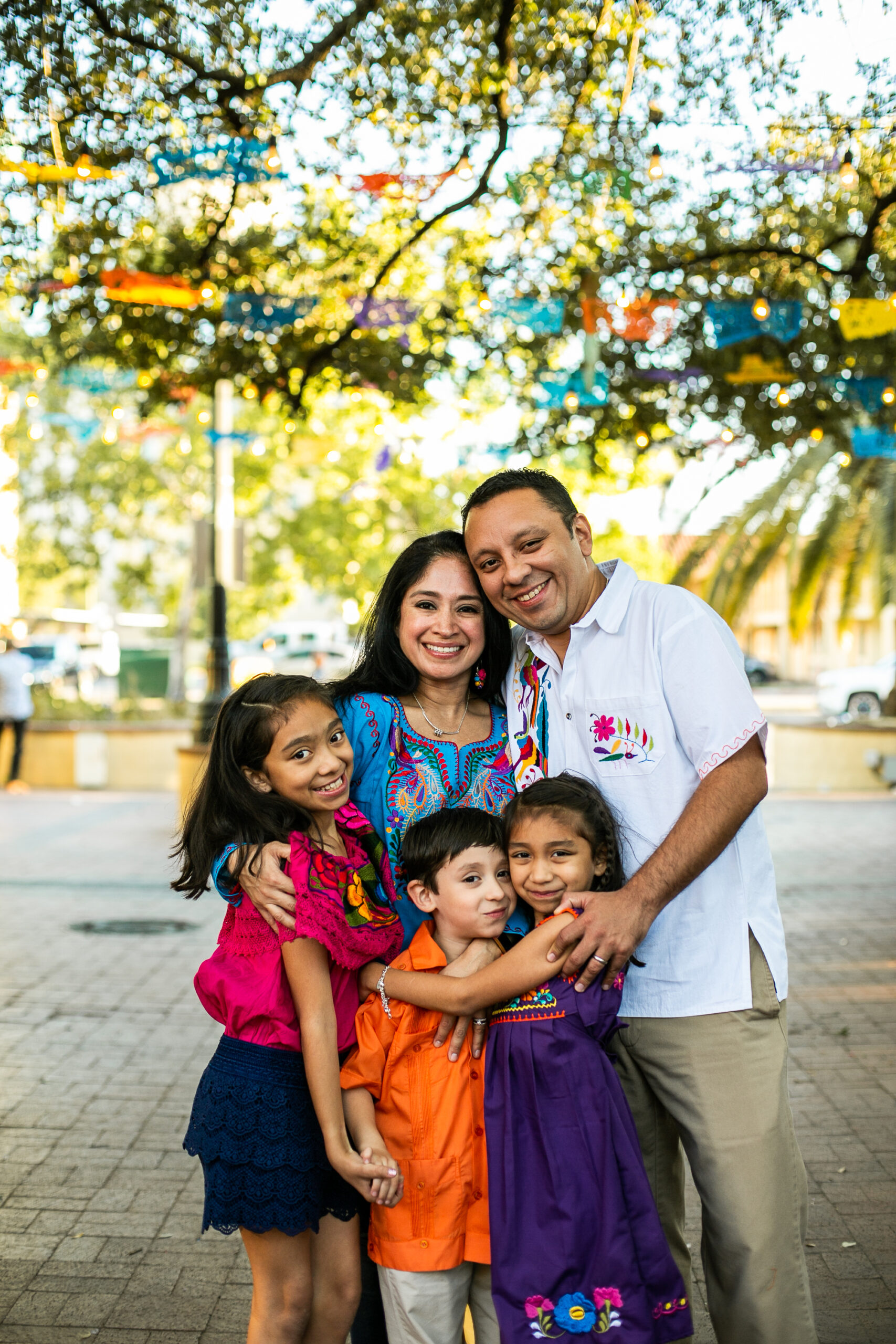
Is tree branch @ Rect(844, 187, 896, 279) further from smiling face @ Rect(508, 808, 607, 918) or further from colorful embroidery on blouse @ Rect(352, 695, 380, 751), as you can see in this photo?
smiling face @ Rect(508, 808, 607, 918)

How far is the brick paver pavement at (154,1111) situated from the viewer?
11.2 feet

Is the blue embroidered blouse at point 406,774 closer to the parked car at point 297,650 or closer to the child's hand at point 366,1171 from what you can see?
the child's hand at point 366,1171

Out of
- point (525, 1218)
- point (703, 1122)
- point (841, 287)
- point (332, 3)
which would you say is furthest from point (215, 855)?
point (841, 287)

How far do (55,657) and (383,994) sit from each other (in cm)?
3024

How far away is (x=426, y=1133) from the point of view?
7.74 feet

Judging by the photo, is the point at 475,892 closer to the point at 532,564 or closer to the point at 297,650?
the point at 532,564

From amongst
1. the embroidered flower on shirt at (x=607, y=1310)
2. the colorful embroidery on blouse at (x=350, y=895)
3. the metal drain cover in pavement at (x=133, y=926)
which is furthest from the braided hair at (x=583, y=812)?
the metal drain cover in pavement at (x=133, y=926)

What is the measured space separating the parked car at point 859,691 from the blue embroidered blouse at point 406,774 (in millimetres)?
19802

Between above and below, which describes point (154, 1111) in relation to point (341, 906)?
below

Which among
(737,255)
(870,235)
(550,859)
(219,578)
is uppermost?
(737,255)

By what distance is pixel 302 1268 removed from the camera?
2486 millimetres

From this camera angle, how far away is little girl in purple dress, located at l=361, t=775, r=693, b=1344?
221 cm

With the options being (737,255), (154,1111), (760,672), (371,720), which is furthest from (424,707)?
(760,672)

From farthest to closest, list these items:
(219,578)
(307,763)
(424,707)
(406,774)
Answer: (219,578), (424,707), (406,774), (307,763)
